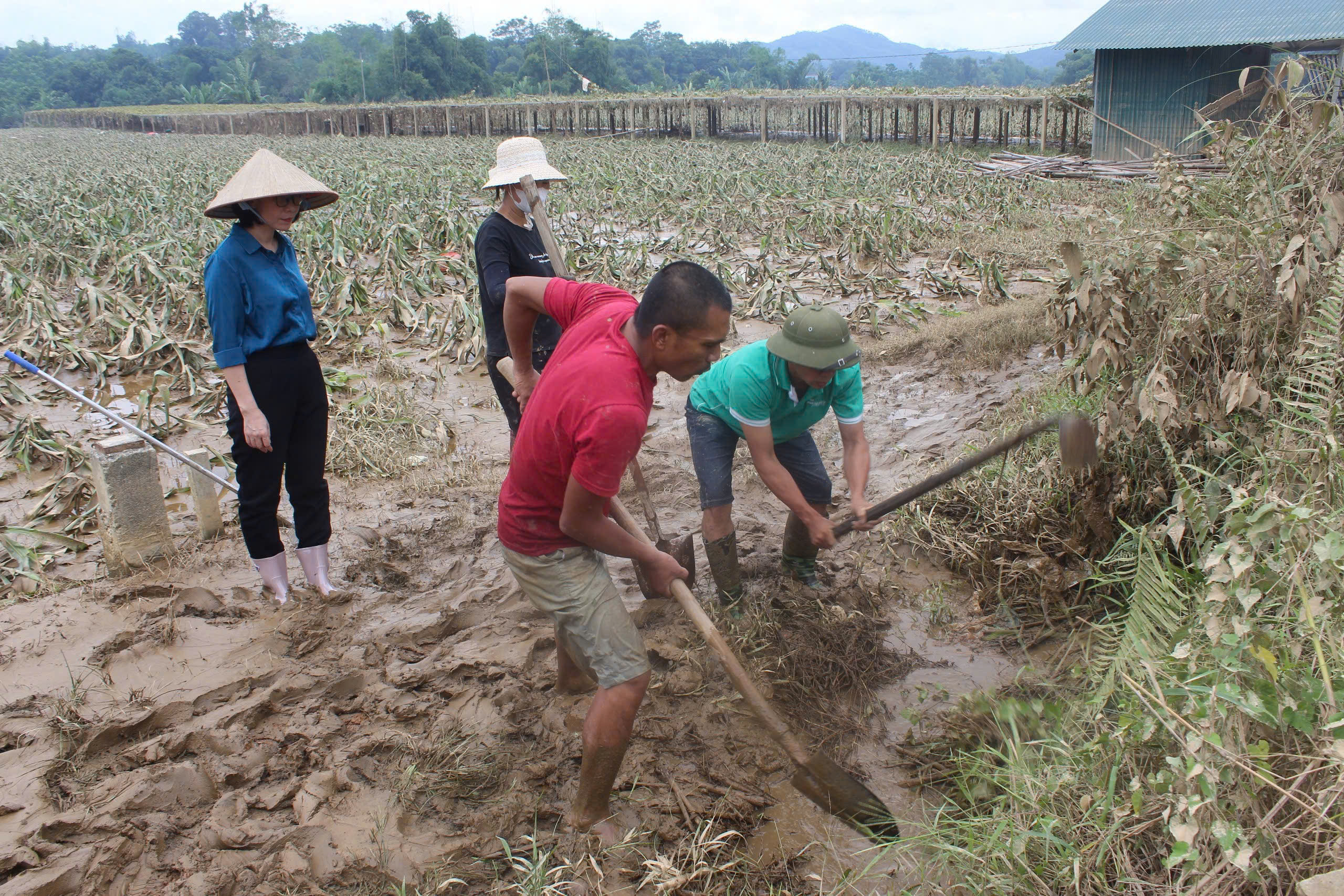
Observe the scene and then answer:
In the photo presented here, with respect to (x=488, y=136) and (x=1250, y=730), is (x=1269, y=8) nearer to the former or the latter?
(x=1250, y=730)

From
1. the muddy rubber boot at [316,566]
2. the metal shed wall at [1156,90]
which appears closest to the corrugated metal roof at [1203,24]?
the metal shed wall at [1156,90]

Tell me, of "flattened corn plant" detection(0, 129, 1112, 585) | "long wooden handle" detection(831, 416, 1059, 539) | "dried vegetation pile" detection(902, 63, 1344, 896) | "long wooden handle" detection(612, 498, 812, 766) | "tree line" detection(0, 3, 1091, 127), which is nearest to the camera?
"dried vegetation pile" detection(902, 63, 1344, 896)

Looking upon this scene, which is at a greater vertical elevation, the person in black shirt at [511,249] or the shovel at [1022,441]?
the person in black shirt at [511,249]

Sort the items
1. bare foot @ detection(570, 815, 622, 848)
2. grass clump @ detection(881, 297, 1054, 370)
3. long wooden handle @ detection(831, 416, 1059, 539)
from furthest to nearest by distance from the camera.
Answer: grass clump @ detection(881, 297, 1054, 370) < long wooden handle @ detection(831, 416, 1059, 539) < bare foot @ detection(570, 815, 622, 848)

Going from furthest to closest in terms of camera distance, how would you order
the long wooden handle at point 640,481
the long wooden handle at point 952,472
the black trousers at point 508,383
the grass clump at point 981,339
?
the grass clump at point 981,339 < the black trousers at point 508,383 < the long wooden handle at point 640,481 < the long wooden handle at point 952,472

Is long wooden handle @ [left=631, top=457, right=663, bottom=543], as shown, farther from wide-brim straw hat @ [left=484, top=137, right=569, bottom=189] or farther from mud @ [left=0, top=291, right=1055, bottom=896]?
wide-brim straw hat @ [left=484, top=137, right=569, bottom=189]

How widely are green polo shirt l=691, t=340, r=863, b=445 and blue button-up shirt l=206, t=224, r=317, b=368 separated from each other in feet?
5.15

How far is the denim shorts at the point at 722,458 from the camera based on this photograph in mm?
3434

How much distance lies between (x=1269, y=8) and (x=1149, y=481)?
16.2 metres

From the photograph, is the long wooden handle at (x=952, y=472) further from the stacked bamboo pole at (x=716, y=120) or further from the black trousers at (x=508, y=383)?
the stacked bamboo pole at (x=716, y=120)

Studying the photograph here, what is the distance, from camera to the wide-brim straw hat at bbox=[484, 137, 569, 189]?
3.87 m

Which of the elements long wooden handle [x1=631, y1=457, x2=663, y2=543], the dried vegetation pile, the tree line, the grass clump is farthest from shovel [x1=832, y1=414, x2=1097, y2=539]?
the tree line

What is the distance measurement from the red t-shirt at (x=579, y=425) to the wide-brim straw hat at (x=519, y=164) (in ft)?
4.96

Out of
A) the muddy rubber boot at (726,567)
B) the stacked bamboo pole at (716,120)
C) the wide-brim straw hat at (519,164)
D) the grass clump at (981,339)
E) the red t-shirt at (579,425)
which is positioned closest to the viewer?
the red t-shirt at (579,425)
